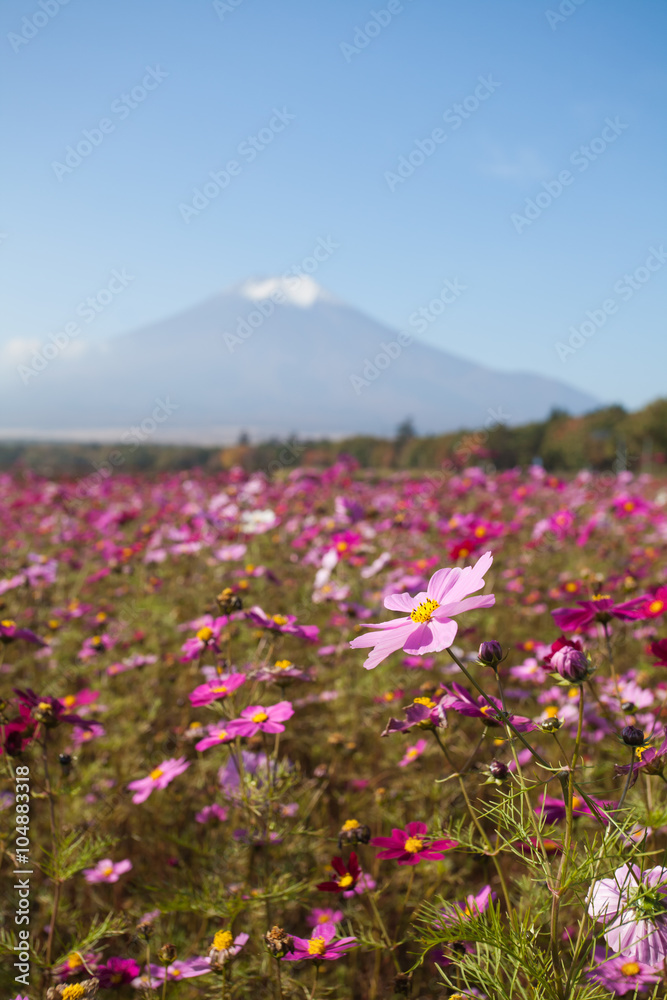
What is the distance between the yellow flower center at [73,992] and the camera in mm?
853

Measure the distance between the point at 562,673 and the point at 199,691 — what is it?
734 mm


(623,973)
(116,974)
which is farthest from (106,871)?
(623,973)

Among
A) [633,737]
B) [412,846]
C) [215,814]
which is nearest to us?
[633,737]

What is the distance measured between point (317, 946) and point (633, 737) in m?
0.56

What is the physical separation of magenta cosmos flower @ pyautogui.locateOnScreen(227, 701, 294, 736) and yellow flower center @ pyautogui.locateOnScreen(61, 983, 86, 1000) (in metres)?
0.39

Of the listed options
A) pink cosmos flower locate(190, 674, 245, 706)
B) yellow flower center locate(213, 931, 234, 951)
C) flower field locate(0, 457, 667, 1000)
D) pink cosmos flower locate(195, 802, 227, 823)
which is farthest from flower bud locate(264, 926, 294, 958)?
pink cosmos flower locate(195, 802, 227, 823)

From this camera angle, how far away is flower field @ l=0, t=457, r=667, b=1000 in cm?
76

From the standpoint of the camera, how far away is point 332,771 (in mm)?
1911

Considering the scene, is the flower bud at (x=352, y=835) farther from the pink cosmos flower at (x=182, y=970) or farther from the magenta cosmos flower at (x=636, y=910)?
the magenta cosmos flower at (x=636, y=910)

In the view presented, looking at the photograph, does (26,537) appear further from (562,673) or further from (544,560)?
(562,673)

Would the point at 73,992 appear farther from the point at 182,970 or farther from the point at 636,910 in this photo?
the point at 636,910

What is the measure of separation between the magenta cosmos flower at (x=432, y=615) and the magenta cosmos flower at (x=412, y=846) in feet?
1.33

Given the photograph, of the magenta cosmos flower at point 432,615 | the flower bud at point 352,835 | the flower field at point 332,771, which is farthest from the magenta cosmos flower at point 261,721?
the magenta cosmos flower at point 432,615

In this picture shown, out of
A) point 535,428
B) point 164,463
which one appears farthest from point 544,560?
point 535,428
